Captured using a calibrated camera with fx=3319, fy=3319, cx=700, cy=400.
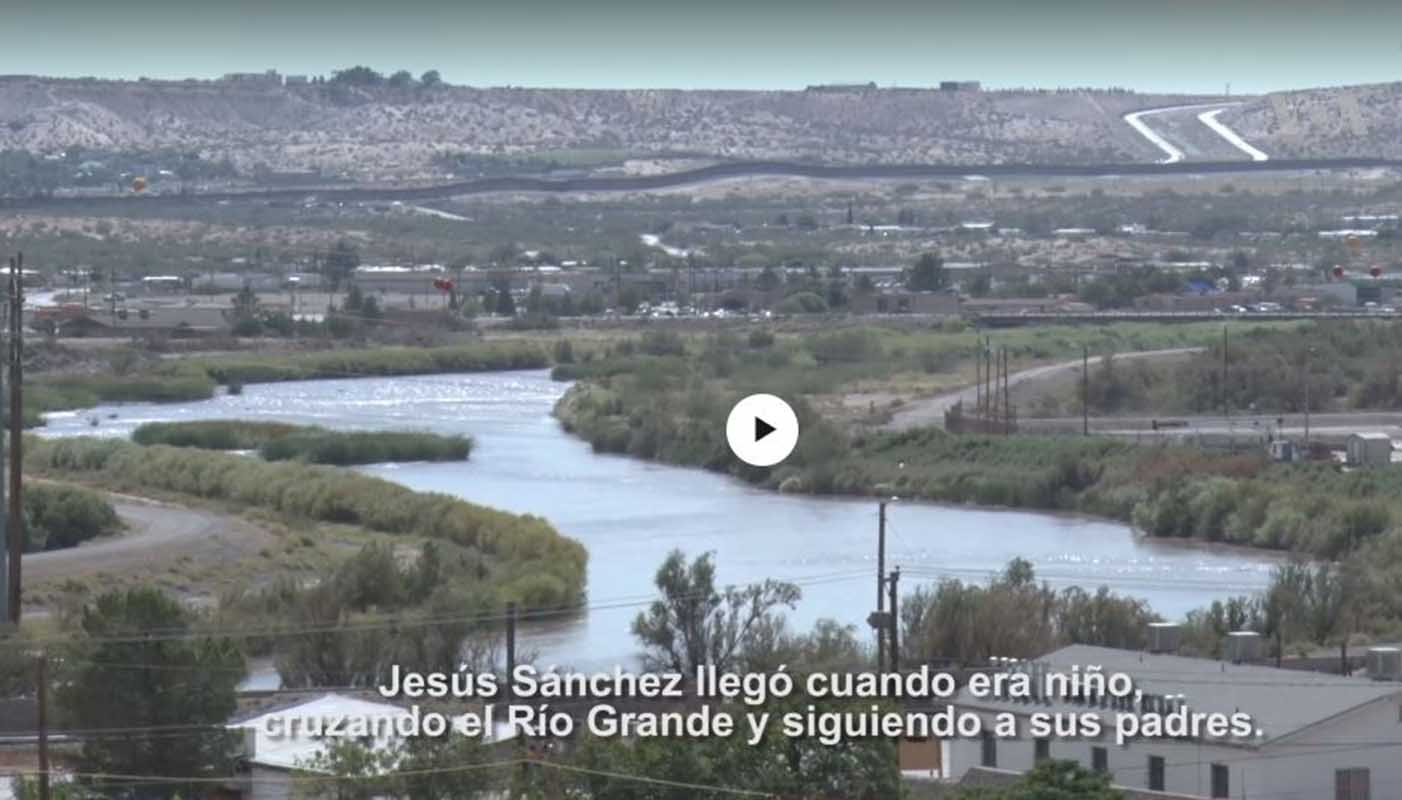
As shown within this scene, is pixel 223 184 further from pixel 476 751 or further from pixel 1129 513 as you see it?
pixel 476 751

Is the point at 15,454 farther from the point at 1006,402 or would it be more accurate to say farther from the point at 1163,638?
the point at 1006,402

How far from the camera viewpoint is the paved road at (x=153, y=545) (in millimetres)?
18000

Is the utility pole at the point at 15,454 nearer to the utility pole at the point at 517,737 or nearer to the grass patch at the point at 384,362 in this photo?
the utility pole at the point at 517,737

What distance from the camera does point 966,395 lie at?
31188 mm

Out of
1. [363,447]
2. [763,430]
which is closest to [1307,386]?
[363,447]

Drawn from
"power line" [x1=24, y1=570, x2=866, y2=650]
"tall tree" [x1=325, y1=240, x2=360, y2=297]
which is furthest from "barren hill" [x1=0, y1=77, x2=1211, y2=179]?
"power line" [x1=24, y1=570, x2=866, y2=650]

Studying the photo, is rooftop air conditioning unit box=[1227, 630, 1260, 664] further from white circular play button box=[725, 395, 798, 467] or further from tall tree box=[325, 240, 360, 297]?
tall tree box=[325, 240, 360, 297]

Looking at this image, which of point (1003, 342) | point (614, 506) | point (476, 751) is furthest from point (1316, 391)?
point (476, 751)

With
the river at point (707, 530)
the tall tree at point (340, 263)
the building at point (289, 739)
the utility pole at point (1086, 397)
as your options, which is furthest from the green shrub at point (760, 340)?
the building at point (289, 739)

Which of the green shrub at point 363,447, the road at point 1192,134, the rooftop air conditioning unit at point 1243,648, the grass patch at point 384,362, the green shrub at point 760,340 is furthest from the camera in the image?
the road at point 1192,134

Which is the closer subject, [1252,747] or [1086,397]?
[1252,747]

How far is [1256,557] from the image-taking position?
20.2 m

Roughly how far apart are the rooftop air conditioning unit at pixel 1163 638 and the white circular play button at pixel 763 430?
137 inches

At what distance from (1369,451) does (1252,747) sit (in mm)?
14373
